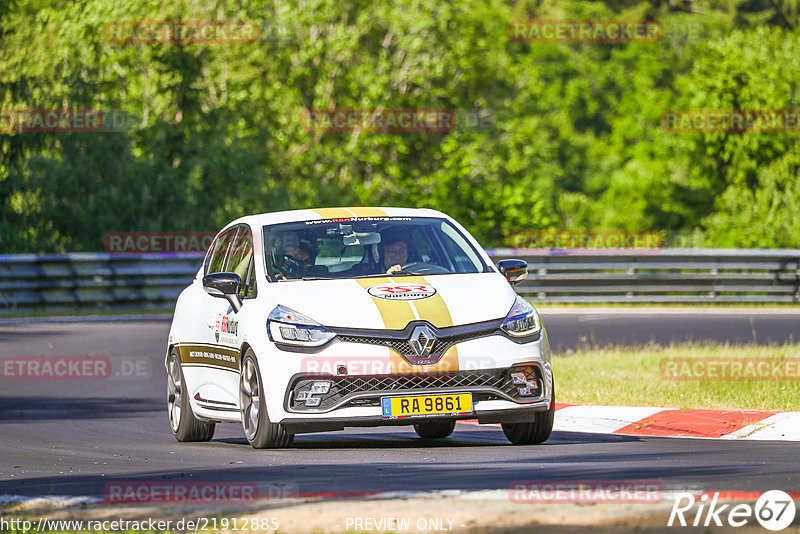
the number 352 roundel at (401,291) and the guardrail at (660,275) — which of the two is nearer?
the number 352 roundel at (401,291)

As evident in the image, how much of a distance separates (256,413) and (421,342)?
1.26m

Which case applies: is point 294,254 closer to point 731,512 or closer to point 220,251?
point 220,251

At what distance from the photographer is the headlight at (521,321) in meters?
9.91

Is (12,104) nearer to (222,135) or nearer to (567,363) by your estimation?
(222,135)

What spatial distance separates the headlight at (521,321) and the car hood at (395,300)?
2.0 inches

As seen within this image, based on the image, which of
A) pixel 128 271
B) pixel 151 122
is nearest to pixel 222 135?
pixel 151 122

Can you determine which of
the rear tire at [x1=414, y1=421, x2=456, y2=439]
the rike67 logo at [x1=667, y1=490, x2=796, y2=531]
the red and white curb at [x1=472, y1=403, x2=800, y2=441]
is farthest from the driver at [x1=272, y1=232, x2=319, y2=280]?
the rike67 logo at [x1=667, y1=490, x2=796, y2=531]

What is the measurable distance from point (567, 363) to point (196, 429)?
5.62 metres

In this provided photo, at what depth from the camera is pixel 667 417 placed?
1164 cm

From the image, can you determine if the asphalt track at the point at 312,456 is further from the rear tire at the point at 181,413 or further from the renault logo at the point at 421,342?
the renault logo at the point at 421,342

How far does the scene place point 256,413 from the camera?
10070 millimetres

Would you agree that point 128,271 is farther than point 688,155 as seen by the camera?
No

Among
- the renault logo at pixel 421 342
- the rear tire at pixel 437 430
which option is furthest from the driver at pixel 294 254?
the rear tire at pixel 437 430

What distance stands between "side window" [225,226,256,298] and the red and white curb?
109 inches
